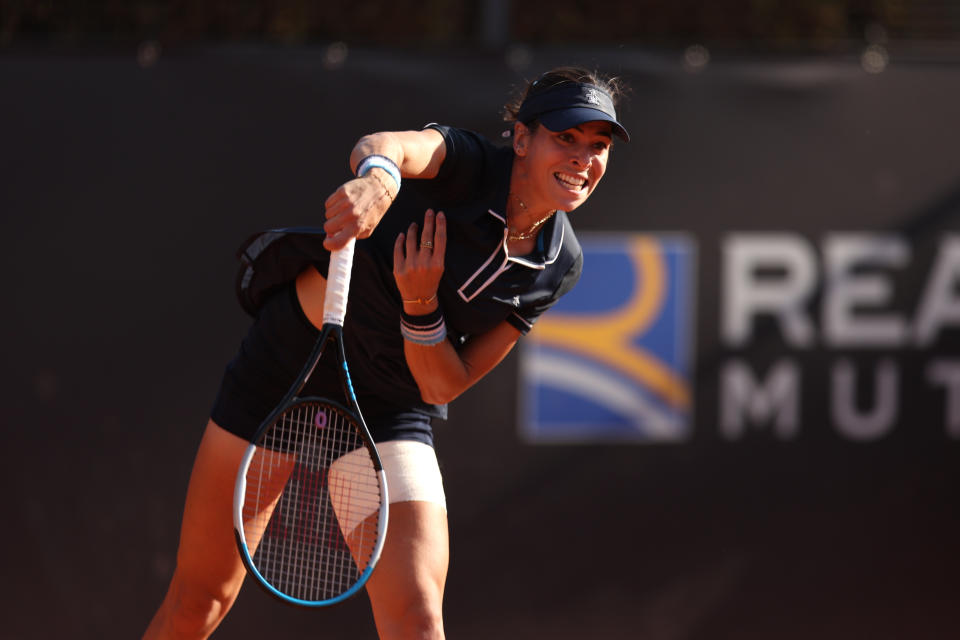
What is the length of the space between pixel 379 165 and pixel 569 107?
429 millimetres

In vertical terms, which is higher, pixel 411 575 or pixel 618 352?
pixel 618 352

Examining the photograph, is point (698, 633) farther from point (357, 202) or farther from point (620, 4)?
point (357, 202)

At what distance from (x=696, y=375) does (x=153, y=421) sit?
72.3 inches

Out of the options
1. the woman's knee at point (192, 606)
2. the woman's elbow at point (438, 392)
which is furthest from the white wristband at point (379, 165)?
the woman's knee at point (192, 606)

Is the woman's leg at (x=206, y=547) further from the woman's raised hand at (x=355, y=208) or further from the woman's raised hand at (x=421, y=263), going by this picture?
the woman's raised hand at (x=355, y=208)

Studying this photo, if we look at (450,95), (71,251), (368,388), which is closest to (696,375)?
(450,95)

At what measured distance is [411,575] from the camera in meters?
2.43

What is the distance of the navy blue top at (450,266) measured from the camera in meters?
2.41

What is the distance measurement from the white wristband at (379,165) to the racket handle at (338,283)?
5.2 inches

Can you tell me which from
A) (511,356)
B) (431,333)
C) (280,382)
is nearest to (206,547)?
(280,382)

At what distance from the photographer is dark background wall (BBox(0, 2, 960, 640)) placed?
3.97 metres

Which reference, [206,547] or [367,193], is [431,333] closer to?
[367,193]

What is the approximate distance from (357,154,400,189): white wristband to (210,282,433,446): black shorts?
0.60 meters

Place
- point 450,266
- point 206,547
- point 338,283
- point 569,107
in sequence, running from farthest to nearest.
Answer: point 206,547 < point 450,266 < point 569,107 < point 338,283
